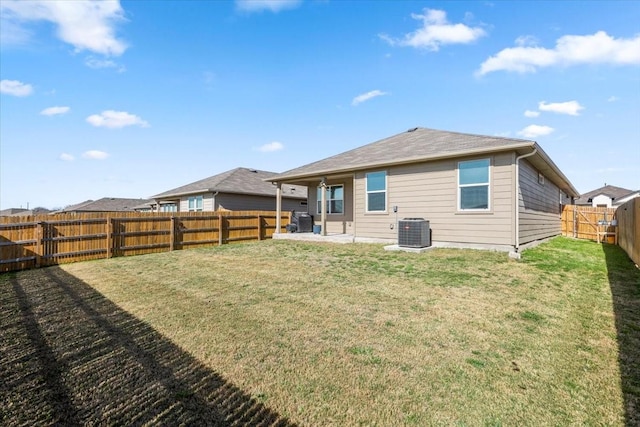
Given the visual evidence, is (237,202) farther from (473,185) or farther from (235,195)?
(473,185)

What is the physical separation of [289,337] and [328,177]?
1001 centimetres

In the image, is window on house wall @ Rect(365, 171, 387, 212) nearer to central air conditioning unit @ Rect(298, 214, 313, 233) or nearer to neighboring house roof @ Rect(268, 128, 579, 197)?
neighboring house roof @ Rect(268, 128, 579, 197)

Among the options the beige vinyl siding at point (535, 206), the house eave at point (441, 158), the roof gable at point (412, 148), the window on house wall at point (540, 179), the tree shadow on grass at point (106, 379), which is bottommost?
the tree shadow on grass at point (106, 379)

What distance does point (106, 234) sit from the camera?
9.83 m

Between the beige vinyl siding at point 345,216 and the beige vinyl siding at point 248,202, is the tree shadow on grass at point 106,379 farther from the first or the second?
the beige vinyl siding at point 248,202

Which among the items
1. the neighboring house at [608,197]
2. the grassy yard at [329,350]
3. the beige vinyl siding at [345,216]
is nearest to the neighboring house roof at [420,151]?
the beige vinyl siding at [345,216]

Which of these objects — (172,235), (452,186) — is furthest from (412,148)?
(172,235)

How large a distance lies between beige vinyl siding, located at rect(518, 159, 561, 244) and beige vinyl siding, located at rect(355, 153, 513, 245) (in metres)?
0.70

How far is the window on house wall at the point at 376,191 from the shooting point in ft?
35.0

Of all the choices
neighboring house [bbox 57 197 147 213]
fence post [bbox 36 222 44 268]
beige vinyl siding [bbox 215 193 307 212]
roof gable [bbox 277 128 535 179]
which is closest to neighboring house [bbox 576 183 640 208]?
roof gable [bbox 277 128 535 179]

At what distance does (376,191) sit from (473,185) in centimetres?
331

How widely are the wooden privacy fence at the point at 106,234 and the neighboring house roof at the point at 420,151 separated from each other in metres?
3.54

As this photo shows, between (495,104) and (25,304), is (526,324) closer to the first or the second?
(25,304)

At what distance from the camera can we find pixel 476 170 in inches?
338
